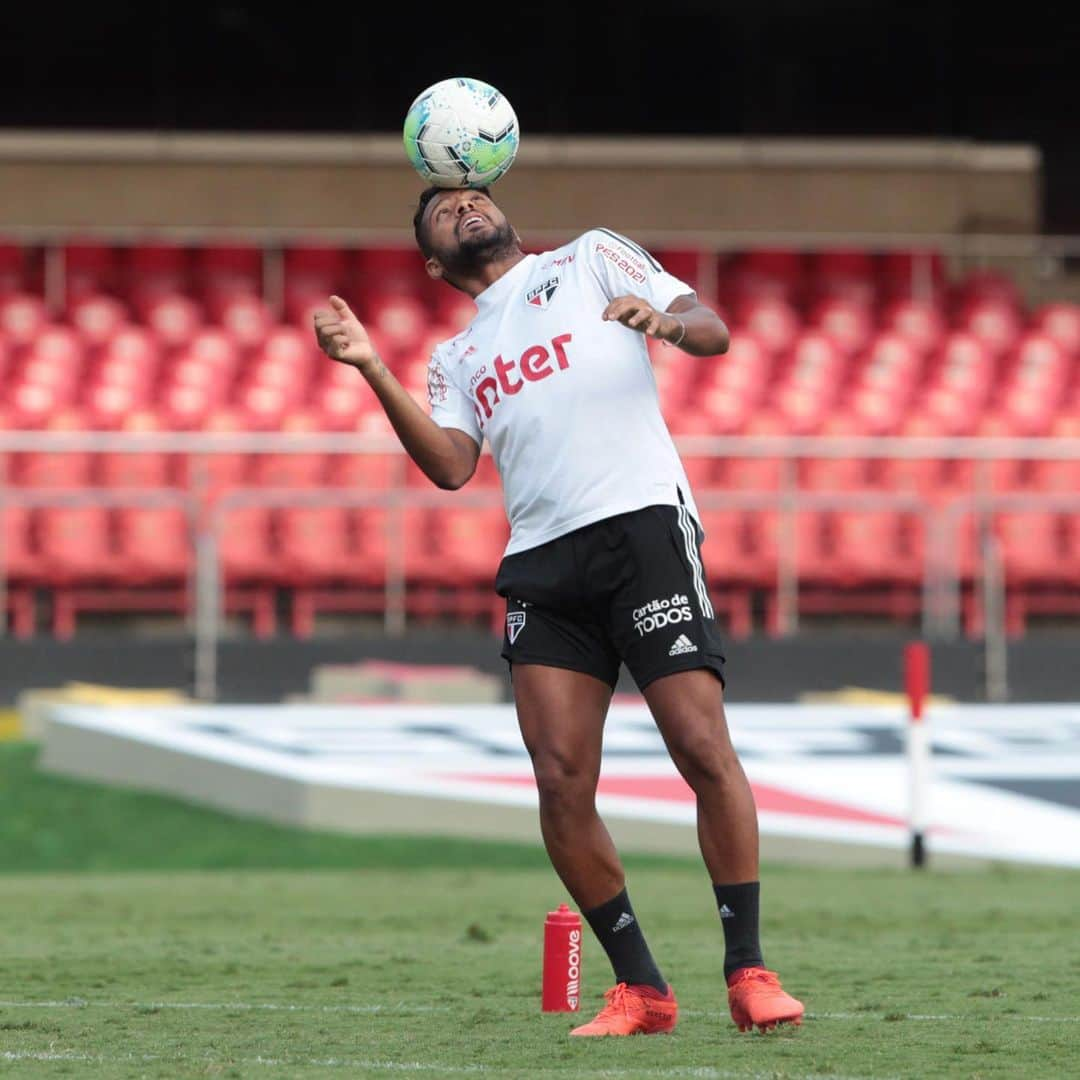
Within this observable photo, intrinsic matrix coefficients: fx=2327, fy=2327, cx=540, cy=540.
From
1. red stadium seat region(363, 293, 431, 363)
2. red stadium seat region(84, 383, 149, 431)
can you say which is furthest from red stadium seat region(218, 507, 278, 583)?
red stadium seat region(363, 293, 431, 363)

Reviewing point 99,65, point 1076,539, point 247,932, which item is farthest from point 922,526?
point 99,65

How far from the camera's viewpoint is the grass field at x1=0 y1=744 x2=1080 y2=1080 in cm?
506

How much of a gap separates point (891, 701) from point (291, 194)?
8.65 metres

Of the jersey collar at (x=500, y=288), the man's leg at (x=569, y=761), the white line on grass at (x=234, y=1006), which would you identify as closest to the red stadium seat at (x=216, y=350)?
the white line on grass at (x=234, y=1006)

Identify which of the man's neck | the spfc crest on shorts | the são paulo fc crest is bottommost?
the spfc crest on shorts

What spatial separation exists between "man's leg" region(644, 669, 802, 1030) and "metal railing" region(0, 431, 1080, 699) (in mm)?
9199

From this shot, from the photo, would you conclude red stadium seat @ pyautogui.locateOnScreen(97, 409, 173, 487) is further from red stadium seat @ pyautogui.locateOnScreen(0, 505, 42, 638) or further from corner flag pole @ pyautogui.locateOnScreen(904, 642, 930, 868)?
corner flag pole @ pyautogui.locateOnScreen(904, 642, 930, 868)

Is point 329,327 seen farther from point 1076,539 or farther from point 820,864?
point 1076,539

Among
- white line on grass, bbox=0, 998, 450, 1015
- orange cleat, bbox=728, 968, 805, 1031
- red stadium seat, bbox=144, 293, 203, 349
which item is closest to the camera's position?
orange cleat, bbox=728, 968, 805, 1031

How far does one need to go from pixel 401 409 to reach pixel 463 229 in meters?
0.52

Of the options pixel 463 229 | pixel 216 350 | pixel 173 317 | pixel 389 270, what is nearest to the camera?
pixel 463 229

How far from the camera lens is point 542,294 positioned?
18.2ft

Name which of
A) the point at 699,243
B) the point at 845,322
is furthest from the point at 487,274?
the point at 699,243

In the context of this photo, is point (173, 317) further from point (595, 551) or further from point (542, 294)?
point (595, 551)
